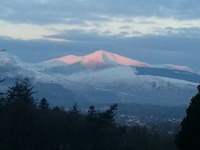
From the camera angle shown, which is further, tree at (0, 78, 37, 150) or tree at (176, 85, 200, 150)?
tree at (0, 78, 37, 150)

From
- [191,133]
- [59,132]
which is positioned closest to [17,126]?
[59,132]

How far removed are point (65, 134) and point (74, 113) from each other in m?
7.27

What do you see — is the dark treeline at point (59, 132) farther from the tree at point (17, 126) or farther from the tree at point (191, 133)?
the tree at point (191, 133)

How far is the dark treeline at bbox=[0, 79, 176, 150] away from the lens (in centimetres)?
5288

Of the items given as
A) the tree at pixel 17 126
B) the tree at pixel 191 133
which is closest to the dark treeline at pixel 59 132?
the tree at pixel 17 126

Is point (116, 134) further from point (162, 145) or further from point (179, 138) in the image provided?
point (179, 138)

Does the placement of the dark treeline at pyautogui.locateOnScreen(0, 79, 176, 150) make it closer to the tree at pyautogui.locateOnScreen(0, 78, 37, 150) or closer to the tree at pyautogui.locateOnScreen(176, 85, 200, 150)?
the tree at pyautogui.locateOnScreen(0, 78, 37, 150)

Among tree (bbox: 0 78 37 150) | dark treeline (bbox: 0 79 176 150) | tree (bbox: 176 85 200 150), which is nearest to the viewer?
tree (bbox: 176 85 200 150)

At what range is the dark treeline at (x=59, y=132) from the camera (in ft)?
173

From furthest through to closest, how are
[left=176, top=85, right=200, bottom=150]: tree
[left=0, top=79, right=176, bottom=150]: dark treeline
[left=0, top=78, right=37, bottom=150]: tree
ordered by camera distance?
[left=0, top=79, right=176, bottom=150]: dark treeline < [left=0, top=78, right=37, bottom=150]: tree < [left=176, top=85, right=200, bottom=150]: tree

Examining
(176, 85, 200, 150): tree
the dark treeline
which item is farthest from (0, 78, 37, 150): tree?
(176, 85, 200, 150): tree

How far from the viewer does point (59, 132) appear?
55.8 meters

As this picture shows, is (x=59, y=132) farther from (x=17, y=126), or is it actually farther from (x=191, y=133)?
(x=191, y=133)

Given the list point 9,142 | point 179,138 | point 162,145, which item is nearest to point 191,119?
point 179,138
